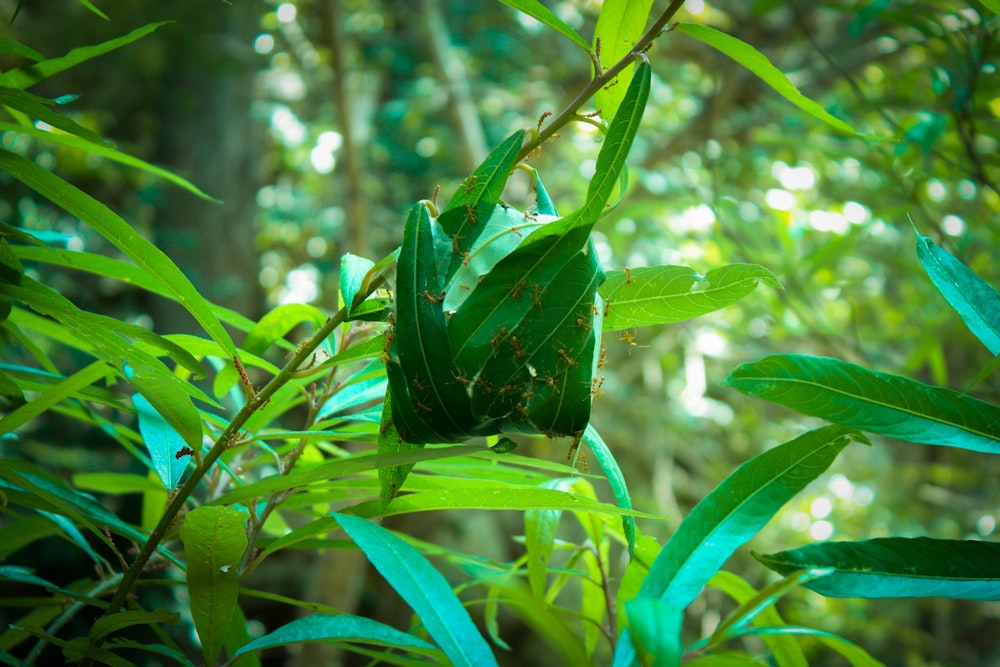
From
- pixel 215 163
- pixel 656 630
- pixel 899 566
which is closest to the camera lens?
pixel 656 630

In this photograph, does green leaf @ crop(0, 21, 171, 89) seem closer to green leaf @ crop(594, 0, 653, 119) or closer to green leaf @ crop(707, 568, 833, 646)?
green leaf @ crop(594, 0, 653, 119)

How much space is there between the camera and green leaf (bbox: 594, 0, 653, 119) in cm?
53

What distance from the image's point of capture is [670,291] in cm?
52

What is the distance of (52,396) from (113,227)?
0.42 feet

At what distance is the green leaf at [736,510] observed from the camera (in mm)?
512

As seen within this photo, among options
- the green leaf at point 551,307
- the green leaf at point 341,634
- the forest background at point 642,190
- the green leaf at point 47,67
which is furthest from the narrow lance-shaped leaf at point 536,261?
the forest background at point 642,190

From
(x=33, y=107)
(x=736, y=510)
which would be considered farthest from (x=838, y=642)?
(x=33, y=107)

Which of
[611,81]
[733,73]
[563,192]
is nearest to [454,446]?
[611,81]

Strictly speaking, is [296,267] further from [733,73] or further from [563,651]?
[563,651]

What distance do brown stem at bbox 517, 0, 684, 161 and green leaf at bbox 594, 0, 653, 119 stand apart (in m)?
0.03

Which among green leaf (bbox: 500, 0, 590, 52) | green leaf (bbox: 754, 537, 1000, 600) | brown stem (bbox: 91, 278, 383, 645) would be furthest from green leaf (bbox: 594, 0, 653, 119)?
green leaf (bbox: 754, 537, 1000, 600)

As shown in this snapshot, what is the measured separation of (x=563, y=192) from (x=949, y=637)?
8.54 feet

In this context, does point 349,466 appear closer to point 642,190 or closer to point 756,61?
point 756,61

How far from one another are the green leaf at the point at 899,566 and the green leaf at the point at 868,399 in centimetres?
7
